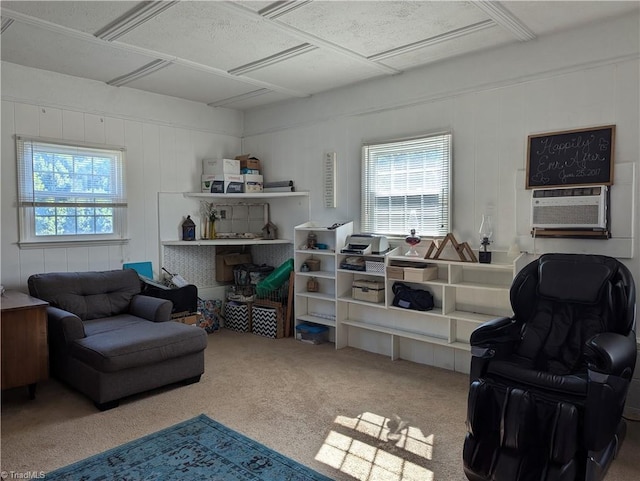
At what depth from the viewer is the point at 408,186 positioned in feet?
14.5

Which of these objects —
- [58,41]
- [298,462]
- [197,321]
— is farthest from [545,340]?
[58,41]

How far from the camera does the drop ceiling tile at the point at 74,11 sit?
9.80 ft

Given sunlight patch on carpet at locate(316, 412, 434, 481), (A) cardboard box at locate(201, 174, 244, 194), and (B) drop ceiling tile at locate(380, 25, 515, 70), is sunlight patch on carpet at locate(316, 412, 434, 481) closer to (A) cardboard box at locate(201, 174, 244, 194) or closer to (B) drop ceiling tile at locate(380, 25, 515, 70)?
(B) drop ceiling tile at locate(380, 25, 515, 70)

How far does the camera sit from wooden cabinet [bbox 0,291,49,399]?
129 inches

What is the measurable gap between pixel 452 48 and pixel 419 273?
185 centimetres

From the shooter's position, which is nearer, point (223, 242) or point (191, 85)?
point (191, 85)

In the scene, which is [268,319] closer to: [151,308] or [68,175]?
[151,308]

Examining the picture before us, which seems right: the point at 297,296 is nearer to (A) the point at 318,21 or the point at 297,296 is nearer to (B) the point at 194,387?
(B) the point at 194,387

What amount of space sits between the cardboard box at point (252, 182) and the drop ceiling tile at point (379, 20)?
7.47 feet

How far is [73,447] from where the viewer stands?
2.79 meters

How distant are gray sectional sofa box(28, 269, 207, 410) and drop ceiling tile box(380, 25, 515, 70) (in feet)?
9.30

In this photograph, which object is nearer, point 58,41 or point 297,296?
point 58,41

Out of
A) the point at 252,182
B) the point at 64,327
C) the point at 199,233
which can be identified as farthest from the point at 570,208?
the point at 199,233

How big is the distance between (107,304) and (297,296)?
1.87 meters
